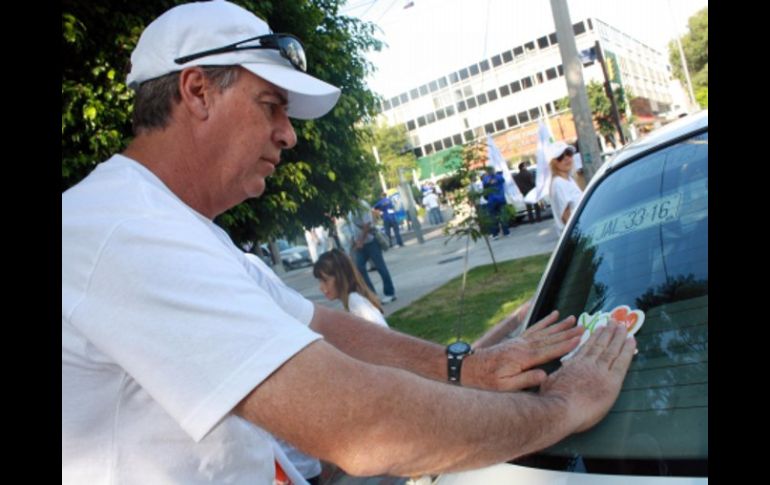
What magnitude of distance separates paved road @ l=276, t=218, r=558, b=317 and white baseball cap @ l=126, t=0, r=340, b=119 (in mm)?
8830

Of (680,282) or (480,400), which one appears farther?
(680,282)

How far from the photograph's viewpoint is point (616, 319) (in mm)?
1908

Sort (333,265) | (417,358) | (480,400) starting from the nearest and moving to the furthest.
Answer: (480,400)
(417,358)
(333,265)

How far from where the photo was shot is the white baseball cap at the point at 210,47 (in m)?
1.34

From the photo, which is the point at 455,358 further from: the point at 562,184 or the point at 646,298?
the point at 562,184

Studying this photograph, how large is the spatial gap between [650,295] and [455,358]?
681 mm

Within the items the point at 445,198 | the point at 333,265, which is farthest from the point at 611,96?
the point at 333,265

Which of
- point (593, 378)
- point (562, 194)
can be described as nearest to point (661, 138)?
point (593, 378)

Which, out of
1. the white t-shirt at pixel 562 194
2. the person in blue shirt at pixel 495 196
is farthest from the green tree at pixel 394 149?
the white t-shirt at pixel 562 194

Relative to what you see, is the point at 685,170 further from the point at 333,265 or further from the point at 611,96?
the point at 611,96

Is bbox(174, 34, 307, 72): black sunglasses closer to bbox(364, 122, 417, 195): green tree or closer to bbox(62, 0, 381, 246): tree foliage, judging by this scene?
bbox(62, 0, 381, 246): tree foliage
